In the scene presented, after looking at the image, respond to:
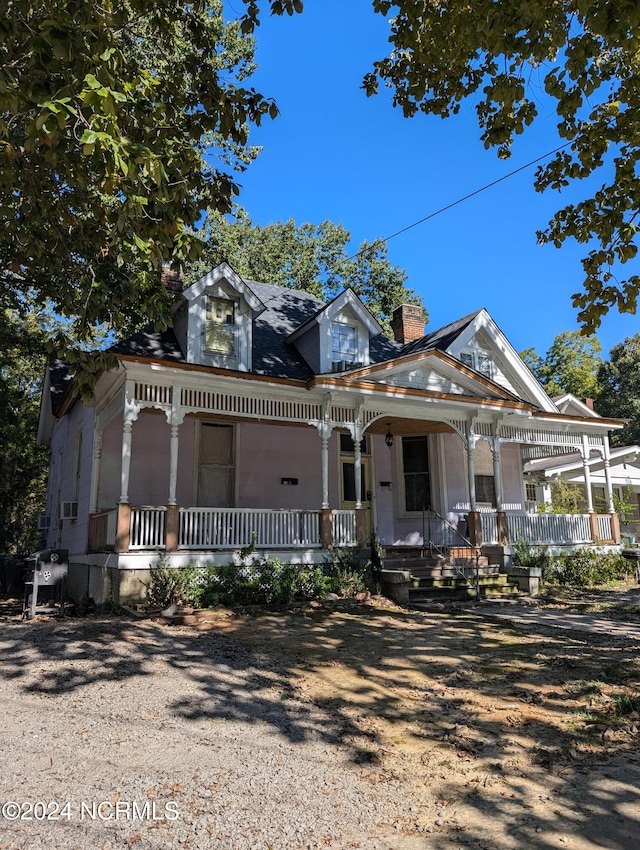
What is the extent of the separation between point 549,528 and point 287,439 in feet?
24.1

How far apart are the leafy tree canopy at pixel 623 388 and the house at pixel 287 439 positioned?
83.8 ft

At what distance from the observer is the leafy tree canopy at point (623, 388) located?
132 ft

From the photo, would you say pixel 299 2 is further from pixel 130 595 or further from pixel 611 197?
pixel 130 595

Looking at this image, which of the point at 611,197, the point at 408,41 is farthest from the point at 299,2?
the point at 611,197

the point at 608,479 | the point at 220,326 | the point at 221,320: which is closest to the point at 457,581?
the point at 608,479

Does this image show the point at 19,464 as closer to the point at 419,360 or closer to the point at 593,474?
the point at 419,360

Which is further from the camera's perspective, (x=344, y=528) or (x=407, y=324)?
(x=407, y=324)

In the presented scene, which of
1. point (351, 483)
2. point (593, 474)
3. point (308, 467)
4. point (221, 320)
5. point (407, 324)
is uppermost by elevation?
point (407, 324)

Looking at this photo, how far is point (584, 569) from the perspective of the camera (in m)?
14.7

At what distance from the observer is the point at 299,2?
6.69 metres

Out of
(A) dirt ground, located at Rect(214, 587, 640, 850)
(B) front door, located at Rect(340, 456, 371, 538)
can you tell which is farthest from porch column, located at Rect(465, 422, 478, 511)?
(A) dirt ground, located at Rect(214, 587, 640, 850)

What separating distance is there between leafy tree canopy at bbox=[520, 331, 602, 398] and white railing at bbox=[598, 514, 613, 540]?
97.6 ft

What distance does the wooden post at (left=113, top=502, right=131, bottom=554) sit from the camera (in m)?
10.5

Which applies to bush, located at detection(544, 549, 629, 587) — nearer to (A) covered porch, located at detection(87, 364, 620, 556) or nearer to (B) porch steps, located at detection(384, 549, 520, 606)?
(A) covered porch, located at detection(87, 364, 620, 556)
